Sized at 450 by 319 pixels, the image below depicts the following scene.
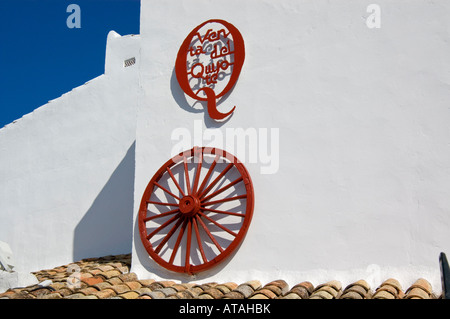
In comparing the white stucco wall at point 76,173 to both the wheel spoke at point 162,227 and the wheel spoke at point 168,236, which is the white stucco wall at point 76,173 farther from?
the wheel spoke at point 168,236

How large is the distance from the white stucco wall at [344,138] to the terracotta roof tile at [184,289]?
22cm

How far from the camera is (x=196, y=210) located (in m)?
7.84

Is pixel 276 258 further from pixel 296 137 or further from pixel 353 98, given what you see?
pixel 353 98

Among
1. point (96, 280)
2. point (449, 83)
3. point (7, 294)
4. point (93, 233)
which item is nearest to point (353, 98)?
point (449, 83)

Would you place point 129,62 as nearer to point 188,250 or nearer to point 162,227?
point 162,227

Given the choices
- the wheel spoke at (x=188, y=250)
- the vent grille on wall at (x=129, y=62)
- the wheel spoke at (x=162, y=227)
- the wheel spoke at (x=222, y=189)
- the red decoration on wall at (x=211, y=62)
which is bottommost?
the wheel spoke at (x=188, y=250)

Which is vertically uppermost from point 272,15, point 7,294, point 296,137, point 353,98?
point 272,15

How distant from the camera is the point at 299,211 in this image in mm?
7305

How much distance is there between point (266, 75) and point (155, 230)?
2661 mm

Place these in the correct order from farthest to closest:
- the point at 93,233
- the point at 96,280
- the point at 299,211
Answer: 1. the point at 93,233
2. the point at 96,280
3. the point at 299,211

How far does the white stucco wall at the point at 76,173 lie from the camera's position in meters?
10.9

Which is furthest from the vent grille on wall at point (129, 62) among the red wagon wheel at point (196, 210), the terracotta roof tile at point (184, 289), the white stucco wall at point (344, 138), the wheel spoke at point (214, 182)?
the terracotta roof tile at point (184, 289)

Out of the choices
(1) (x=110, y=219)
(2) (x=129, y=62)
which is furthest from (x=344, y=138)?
(2) (x=129, y=62)

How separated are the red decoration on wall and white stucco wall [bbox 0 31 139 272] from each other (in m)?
2.76
